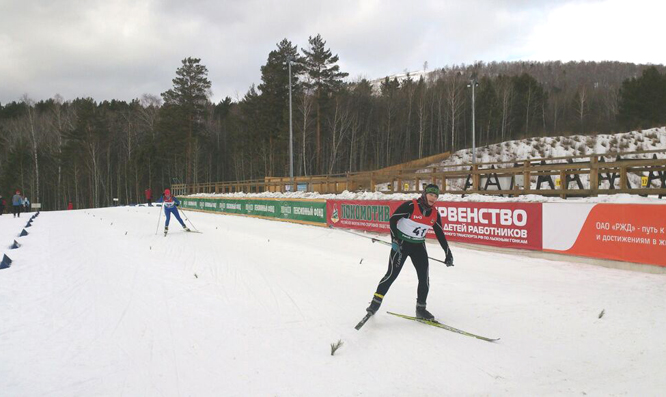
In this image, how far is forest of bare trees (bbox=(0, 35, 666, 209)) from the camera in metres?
41.1

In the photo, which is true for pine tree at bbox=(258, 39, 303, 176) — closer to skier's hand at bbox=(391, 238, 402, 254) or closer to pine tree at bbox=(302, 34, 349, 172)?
pine tree at bbox=(302, 34, 349, 172)

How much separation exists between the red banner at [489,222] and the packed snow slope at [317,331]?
2.60 feet

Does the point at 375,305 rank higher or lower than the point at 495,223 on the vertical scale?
lower

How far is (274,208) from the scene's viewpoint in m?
21.2

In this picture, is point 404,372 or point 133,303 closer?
point 404,372

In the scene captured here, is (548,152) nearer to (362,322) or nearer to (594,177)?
(594,177)

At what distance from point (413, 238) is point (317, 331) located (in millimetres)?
1805

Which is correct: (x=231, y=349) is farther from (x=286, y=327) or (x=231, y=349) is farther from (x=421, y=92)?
(x=421, y=92)

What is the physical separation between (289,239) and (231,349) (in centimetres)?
983

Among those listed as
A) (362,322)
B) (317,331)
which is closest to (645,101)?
(362,322)

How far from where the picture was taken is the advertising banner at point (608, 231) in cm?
734

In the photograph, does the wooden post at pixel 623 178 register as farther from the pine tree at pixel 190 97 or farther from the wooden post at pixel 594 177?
the pine tree at pixel 190 97

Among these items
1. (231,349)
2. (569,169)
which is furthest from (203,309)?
(569,169)

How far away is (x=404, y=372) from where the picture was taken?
385 centimetres
